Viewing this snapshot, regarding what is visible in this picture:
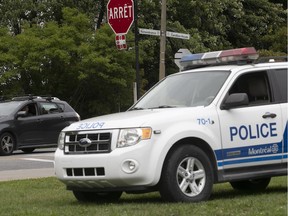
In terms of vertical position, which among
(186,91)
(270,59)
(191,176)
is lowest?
(191,176)

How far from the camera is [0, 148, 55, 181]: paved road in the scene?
13886 millimetres

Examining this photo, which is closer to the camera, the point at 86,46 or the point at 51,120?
the point at 51,120

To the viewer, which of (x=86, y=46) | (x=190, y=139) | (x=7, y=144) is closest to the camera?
(x=190, y=139)

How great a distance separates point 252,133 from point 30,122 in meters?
12.5

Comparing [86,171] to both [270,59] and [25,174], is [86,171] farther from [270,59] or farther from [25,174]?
[25,174]

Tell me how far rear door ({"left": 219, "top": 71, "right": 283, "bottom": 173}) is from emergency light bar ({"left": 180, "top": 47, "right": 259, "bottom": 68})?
0.96ft

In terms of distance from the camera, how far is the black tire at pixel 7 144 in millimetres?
19734

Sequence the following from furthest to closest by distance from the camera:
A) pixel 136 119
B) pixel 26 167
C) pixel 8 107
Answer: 1. pixel 8 107
2. pixel 26 167
3. pixel 136 119

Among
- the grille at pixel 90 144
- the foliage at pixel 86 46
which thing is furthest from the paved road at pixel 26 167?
the foliage at pixel 86 46

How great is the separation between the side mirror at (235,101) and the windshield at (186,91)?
0.20 meters

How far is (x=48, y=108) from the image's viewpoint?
21.1m

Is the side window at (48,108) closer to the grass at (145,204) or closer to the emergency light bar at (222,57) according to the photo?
the grass at (145,204)

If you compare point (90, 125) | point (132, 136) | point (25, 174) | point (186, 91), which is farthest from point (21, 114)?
point (132, 136)

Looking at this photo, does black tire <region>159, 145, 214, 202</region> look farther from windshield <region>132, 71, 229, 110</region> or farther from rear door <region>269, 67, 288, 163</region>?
rear door <region>269, 67, 288, 163</region>
